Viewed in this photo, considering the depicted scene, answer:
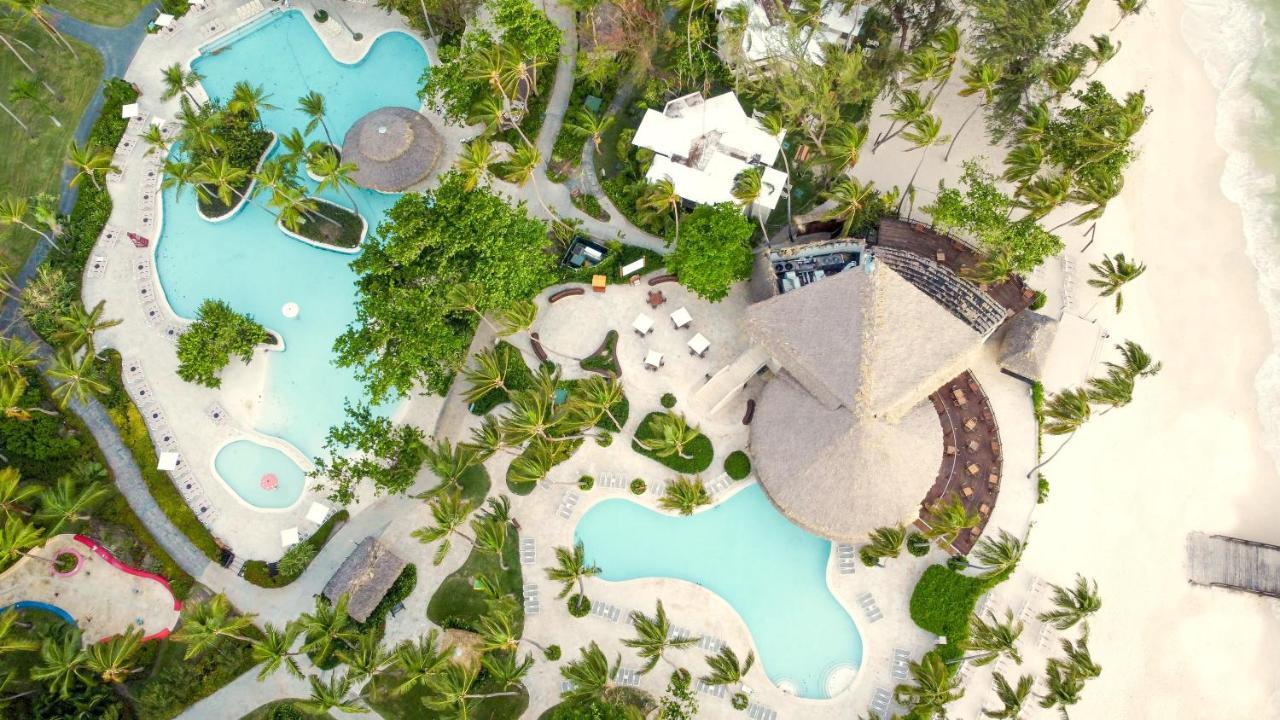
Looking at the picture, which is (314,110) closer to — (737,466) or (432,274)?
(432,274)

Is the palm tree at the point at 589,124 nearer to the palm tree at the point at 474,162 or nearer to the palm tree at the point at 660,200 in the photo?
the palm tree at the point at 660,200

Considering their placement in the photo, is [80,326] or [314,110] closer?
[80,326]

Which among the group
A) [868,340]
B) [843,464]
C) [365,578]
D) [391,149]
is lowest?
[365,578]

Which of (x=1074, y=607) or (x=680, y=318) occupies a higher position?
(x=680, y=318)

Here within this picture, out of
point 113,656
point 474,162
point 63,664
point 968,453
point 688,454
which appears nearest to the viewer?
point 63,664

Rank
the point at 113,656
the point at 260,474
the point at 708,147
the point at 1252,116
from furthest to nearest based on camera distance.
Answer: the point at 1252,116
the point at 708,147
the point at 260,474
the point at 113,656

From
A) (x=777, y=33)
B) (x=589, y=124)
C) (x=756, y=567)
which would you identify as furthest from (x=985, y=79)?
(x=756, y=567)

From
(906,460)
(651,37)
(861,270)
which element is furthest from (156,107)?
(906,460)

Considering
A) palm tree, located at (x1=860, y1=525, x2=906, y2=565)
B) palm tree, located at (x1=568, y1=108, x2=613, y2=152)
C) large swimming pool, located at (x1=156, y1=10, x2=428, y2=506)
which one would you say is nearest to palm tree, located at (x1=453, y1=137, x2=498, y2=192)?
palm tree, located at (x1=568, y1=108, x2=613, y2=152)
